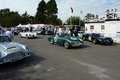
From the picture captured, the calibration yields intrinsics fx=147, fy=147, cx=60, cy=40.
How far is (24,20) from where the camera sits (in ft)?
266

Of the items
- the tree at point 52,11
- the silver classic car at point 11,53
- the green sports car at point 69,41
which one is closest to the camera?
the silver classic car at point 11,53

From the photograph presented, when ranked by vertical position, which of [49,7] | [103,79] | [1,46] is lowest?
[103,79]

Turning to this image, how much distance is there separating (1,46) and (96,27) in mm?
21093

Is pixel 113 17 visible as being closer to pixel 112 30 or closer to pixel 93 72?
pixel 112 30

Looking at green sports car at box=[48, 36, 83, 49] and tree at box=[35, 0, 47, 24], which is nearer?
green sports car at box=[48, 36, 83, 49]

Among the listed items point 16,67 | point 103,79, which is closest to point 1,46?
point 16,67

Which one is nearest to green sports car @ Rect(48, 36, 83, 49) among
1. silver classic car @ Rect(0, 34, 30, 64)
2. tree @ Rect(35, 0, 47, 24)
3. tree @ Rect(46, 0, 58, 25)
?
silver classic car @ Rect(0, 34, 30, 64)

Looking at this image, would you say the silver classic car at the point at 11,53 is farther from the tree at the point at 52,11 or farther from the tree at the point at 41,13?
the tree at the point at 41,13

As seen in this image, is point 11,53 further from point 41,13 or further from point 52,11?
point 41,13

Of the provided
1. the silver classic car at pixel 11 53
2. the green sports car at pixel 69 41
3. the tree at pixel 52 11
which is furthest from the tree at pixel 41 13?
the silver classic car at pixel 11 53

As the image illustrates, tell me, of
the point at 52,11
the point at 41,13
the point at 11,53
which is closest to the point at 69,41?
the point at 11,53

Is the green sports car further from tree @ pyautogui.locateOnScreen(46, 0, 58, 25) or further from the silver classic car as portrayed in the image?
tree @ pyautogui.locateOnScreen(46, 0, 58, 25)

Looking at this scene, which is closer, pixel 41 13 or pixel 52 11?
pixel 52 11

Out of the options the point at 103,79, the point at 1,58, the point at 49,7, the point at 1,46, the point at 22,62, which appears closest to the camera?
the point at 103,79
